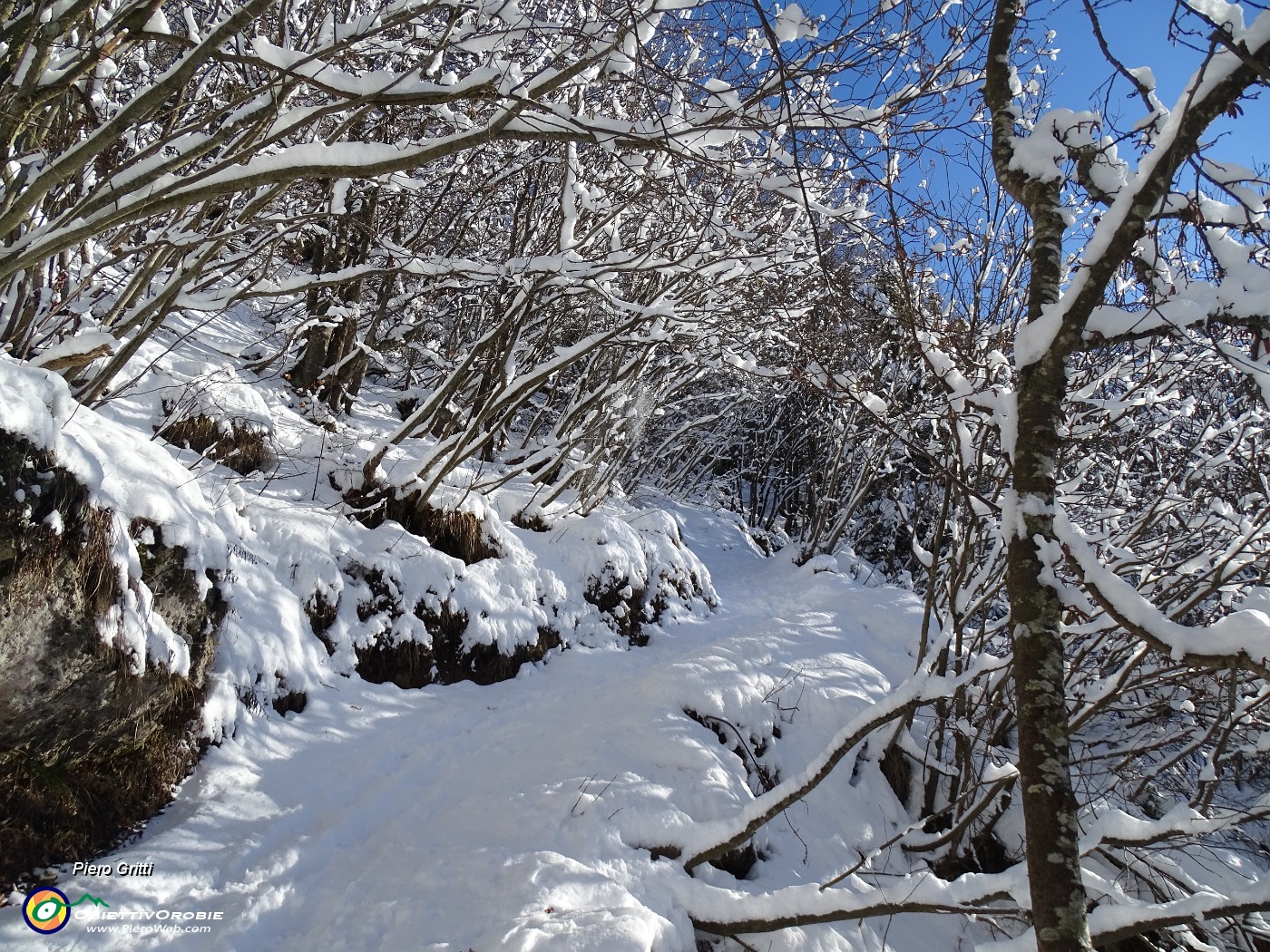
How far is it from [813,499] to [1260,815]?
13.7 m

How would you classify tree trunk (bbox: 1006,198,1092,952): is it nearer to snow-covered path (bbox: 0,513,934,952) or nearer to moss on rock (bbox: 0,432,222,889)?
snow-covered path (bbox: 0,513,934,952)

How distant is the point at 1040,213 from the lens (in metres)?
2.24

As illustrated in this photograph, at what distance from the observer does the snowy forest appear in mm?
2221

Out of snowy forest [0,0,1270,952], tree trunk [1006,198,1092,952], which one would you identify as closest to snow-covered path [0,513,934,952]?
snowy forest [0,0,1270,952]

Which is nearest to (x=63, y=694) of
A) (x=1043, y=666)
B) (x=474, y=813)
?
(x=474, y=813)

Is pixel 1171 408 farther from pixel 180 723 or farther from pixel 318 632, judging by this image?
pixel 180 723

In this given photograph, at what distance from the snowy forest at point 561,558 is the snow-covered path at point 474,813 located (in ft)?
0.08

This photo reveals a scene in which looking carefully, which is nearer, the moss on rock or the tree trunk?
the tree trunk

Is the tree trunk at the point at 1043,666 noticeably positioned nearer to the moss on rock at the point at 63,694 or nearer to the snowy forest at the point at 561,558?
the snowy forest at the point at 561,558

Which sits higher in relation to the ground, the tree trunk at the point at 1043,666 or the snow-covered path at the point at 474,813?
the tree trunk at the point at 1043,666

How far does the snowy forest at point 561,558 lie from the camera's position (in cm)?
222

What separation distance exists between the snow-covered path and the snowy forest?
3 centimetres

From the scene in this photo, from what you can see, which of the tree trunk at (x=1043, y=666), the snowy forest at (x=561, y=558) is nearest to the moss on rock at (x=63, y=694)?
the snowy forest at (x=561, y=558)

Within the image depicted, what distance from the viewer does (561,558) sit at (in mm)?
7184
